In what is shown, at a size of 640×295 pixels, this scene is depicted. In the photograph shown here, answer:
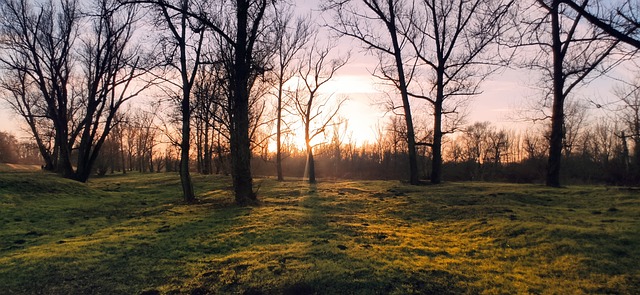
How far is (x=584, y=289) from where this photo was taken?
486cm

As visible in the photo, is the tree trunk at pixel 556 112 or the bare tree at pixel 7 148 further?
the bare tree at pixel 7 148

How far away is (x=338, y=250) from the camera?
661 cm

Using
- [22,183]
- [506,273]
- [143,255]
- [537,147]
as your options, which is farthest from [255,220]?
[537,147]

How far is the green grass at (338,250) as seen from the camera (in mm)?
5188

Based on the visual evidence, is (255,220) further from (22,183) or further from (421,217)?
(22,183)

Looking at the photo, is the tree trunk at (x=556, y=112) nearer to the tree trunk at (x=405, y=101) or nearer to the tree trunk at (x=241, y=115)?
the tree trunk at (x=405, y=101)

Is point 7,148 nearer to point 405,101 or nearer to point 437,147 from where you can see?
point 405,101

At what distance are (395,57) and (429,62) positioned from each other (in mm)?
1934

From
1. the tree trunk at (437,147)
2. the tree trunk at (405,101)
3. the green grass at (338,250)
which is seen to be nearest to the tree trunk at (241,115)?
the green grass at (338,250)

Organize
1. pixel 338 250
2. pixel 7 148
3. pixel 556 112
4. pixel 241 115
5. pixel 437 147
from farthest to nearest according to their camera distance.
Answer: pixel 7 148 → pixel 437 147 → pixel 556 112 → pixel 241 115 → pixel 338 250

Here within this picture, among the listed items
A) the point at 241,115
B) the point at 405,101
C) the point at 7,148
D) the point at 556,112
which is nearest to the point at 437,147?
the point at 405,101

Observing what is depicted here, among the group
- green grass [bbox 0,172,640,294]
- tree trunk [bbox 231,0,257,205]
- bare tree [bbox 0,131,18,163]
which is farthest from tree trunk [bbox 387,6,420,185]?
bare tree [bbox 0,131,18,163]

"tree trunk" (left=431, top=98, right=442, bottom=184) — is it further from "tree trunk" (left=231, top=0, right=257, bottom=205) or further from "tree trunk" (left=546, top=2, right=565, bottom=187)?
"tree trunk" (left=231, top=0, right=257, bottom=205)

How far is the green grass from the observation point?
5.19 metres
